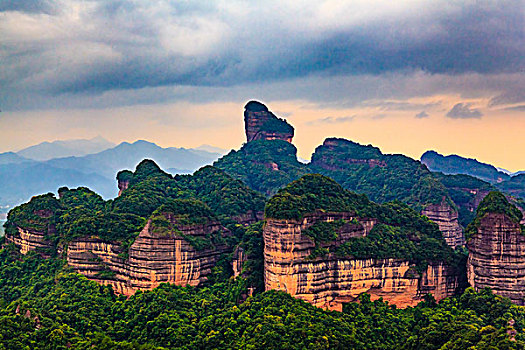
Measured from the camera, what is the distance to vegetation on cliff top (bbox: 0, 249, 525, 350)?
135 ft

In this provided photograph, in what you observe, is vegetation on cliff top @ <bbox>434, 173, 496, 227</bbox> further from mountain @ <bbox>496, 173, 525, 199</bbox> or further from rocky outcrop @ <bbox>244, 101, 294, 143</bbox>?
rocky outcrop @ <bbox>244, 101, 294, 143</bbox>

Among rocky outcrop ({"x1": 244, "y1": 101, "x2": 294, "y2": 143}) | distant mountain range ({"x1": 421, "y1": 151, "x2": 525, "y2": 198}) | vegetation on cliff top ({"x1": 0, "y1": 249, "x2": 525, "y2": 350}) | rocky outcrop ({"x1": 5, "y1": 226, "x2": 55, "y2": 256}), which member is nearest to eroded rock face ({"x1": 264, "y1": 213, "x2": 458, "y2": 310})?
vegetation on cliff top ({"x1": 0, "y1": 249, "x2": 525, "y2": 350})

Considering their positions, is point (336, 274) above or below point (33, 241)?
below

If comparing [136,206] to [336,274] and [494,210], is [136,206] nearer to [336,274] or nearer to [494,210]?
[336,274]

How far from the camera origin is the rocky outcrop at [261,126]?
4542 inches

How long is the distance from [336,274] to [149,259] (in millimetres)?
16558

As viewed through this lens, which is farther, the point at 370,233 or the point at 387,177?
the point at 387,177

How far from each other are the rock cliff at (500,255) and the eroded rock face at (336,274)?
397 cm

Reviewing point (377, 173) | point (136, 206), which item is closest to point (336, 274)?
point (136, 206)

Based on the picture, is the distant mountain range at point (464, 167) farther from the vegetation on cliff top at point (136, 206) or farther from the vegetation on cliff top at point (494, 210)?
the vegetation on cliff top at point (494, 210)

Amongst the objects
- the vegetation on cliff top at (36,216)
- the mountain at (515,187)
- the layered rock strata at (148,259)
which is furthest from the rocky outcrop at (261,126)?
the layered rock strata at (148,259)

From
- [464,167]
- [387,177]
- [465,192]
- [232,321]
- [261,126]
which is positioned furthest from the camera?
[464,167]

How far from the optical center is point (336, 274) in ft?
160

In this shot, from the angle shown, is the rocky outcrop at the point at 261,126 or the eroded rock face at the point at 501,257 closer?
the eroded rock face at the point at 501,257
